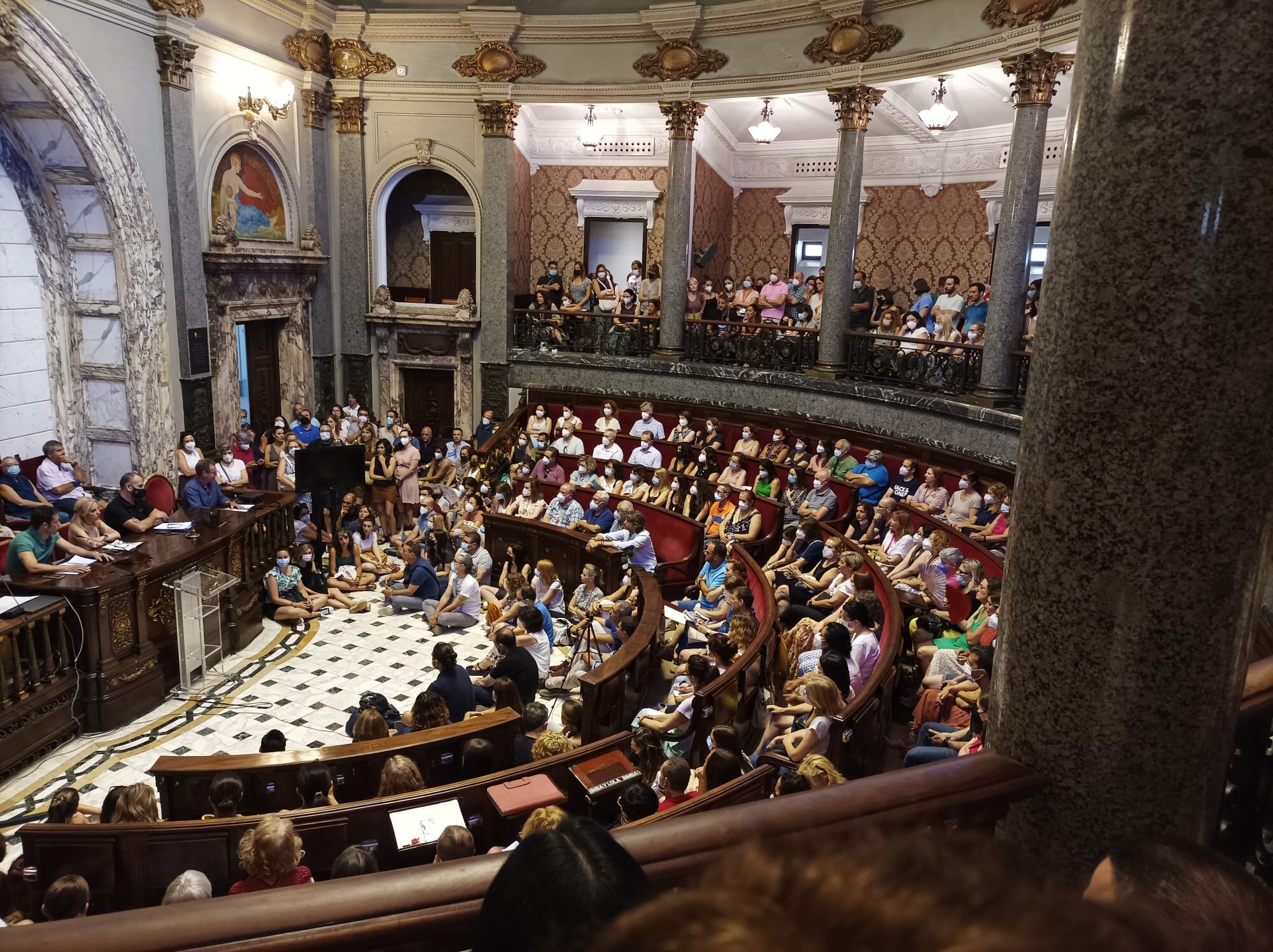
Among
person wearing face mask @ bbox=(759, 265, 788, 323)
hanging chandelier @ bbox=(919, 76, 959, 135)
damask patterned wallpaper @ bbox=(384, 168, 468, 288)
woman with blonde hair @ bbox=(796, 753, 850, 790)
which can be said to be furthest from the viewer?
damask patterned wallpaper @ bbox=(384, 168, 468, 288)

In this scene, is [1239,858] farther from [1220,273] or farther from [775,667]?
[775,667]

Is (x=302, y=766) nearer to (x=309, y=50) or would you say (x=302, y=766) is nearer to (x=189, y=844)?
(x=189, y=844)

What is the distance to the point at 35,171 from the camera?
12.6 meters

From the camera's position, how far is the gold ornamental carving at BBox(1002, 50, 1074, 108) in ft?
37.4

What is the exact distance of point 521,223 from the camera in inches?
741

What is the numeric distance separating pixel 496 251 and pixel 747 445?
6.66 m

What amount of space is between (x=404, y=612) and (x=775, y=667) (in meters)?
5.15

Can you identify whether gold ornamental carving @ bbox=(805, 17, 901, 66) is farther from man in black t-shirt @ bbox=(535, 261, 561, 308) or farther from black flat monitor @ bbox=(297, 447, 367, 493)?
black flat monitor @ bbox=(297, 447, 367, 493)

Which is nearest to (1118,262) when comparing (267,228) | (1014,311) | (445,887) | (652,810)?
(445,887)

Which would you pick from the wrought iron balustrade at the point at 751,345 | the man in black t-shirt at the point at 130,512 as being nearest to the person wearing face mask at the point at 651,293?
the wrought iron balustrade at the point at 751,345

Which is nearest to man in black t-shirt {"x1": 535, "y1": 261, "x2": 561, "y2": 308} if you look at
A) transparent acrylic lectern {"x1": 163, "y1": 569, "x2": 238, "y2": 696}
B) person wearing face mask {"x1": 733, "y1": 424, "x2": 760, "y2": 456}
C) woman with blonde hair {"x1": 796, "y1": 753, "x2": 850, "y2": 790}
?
person wearing face mask {"x1": 733, "y1": 424, "x2": 760, "y2": 456}

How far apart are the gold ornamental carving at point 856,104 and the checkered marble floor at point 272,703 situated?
9.42 meters

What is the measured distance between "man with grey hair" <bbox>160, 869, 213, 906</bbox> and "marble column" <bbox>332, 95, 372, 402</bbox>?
570 inches

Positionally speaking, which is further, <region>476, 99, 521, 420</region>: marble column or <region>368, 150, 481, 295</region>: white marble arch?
<region>368, 150, 481, 295</region>: white marble arch
